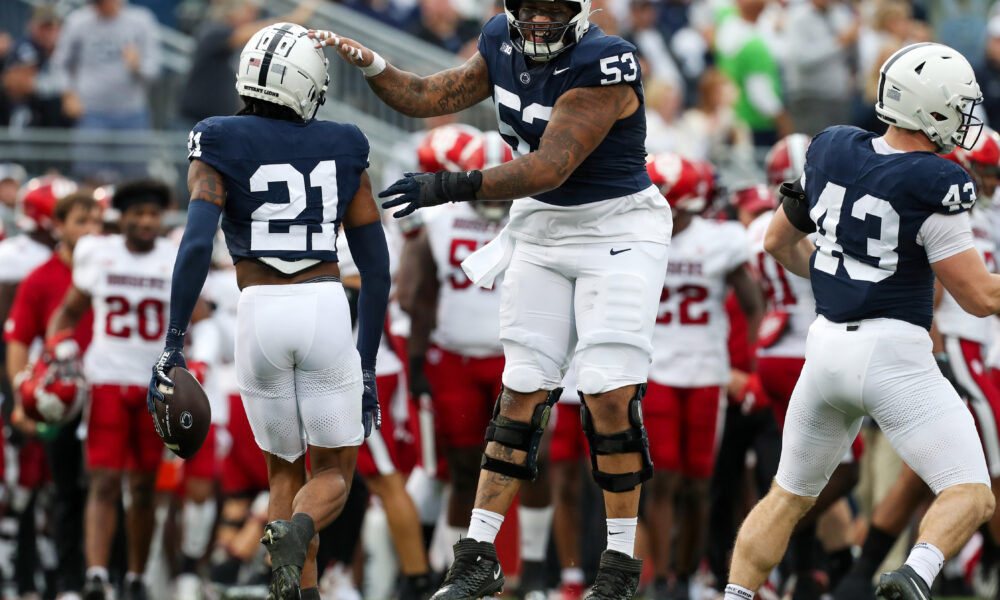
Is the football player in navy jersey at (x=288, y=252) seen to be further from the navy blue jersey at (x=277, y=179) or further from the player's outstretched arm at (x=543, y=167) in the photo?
the player's outstretched arm at (x=543, y=167)

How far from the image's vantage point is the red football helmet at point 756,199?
9.57 metres

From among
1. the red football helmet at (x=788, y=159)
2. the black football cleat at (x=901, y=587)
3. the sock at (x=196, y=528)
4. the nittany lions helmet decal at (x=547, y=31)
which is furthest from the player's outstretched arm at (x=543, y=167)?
the sock at (x=196, y=528)

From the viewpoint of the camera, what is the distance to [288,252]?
254 inches

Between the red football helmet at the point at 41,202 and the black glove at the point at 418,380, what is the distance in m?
2.87

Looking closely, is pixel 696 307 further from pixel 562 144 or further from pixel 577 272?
pixel 562 144

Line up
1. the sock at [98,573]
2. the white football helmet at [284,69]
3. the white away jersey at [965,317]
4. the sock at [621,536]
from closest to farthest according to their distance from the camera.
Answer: the sock at [621,536], the white football helmet at [284,69], the white away jersey at [965,317], the sock at [98,573]

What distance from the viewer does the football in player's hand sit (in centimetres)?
624

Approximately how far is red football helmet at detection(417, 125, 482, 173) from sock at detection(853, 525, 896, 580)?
311 centimetres

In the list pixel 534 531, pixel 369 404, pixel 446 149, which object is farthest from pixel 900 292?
pixel 446 149

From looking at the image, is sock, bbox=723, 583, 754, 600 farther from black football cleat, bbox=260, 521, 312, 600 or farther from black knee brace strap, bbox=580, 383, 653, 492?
black football cleat, bbox=260, 521, 312, 600

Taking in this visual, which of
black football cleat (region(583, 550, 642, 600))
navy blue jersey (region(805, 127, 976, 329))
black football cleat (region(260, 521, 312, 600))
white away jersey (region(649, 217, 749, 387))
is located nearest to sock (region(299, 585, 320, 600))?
black football cleat (region(260, 521, 312, 600))

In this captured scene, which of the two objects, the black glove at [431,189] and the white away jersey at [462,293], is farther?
the white away jersey at [462,293]

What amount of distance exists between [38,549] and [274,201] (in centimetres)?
544

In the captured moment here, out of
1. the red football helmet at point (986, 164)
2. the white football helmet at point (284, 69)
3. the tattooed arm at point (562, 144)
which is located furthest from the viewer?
the red football helmet at point (986, 164)
